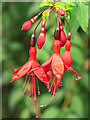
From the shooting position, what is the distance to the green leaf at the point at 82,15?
106cm

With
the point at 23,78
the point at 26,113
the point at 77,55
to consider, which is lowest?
the point at 26,113

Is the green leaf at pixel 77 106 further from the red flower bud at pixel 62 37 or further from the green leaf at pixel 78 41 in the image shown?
the red flower bud at pixel 62 37

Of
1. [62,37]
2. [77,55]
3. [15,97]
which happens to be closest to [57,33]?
A: [62,37]

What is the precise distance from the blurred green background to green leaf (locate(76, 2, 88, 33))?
26 cm

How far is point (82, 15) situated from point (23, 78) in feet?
3.03

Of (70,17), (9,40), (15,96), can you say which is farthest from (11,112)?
(70,17)

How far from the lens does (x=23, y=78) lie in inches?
73.6

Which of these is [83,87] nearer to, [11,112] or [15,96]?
[15,96]

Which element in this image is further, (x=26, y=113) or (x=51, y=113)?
(x=26, y=113)

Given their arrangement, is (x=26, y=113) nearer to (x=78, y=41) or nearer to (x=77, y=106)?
(x=77, y=106)

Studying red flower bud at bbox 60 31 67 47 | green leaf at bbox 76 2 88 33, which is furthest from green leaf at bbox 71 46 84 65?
red flower bud at bbox 60 31 67 47

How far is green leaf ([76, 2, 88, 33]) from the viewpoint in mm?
1062

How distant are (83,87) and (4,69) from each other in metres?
0.63

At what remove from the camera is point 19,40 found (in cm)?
210
